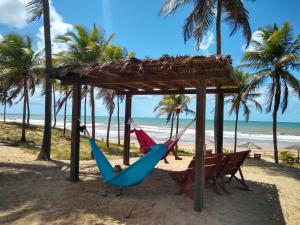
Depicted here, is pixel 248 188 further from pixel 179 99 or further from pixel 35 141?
pixel 35 141

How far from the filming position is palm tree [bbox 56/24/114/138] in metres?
11.0

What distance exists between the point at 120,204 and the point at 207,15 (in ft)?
26.8

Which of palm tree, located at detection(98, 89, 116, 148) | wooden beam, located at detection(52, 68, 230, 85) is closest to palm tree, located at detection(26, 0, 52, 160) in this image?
wooden beam, located at detection(52, 68, 230, 85)

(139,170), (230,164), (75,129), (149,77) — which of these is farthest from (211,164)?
(75,129)

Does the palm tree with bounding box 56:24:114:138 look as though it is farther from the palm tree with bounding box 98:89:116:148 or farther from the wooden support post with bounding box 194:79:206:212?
the wooden support post with bounding box 194:79:206:212

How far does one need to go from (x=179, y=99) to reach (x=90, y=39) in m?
5.55

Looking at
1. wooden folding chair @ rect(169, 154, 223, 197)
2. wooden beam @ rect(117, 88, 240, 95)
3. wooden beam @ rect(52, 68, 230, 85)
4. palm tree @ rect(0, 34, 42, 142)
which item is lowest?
wooden folding chair @ rect(169, 154, 223, 197)

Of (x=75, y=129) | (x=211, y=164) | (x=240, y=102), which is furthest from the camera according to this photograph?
(x=240, y=102)

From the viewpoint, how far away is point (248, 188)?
5340 millimetres

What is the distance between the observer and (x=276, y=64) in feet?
36.0

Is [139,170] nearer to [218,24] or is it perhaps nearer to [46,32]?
[46,32]

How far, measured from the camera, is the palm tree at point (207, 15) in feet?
32.9

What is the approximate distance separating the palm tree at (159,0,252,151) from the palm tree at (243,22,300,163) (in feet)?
4.34

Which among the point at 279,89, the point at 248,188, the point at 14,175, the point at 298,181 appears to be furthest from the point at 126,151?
the point at 279,89
